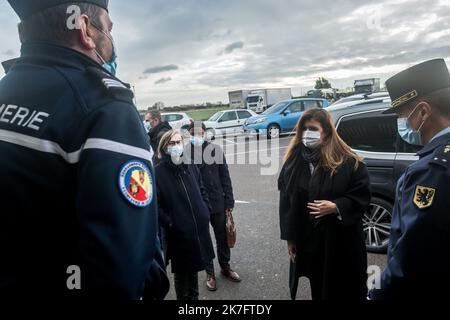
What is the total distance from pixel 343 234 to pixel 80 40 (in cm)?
232

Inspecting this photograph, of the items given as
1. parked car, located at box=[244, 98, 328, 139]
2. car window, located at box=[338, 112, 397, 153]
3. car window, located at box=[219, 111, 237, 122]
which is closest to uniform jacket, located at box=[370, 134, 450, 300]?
car window, located at box=[338, 112, 397, 153]

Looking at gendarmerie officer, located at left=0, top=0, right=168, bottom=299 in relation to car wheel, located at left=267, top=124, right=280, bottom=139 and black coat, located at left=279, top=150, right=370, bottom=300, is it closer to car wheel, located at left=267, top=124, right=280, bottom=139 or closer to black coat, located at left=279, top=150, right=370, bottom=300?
black coat, located at left=279, top=150, right=370, bottom=300

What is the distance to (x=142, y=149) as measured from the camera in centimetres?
103

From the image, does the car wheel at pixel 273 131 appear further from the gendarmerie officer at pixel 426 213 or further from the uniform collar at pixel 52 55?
the uniform collar at pixel 52 55

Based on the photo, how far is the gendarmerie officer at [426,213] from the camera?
4.45 ft

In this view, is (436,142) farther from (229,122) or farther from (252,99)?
(252,99)

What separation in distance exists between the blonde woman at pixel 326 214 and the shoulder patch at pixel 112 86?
1922 millimetres

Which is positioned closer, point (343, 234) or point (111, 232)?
point (111, 232)

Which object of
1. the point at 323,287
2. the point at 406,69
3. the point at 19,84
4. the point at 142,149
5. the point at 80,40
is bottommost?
the point at 323,287

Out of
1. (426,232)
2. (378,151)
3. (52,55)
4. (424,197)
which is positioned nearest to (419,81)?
(424,197)

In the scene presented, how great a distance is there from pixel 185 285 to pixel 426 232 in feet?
7.32

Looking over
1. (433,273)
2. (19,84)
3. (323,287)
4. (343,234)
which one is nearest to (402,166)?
(343,234)

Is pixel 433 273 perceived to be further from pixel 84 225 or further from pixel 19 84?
pixel 19 84

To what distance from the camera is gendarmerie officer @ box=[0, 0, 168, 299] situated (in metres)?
0.91
